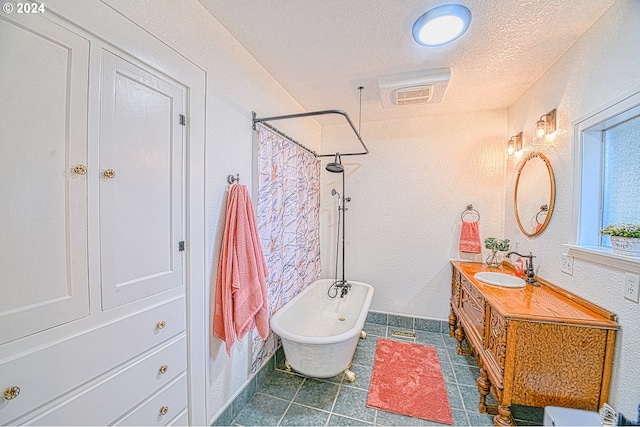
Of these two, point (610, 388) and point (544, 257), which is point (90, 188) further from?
point (544, 257)

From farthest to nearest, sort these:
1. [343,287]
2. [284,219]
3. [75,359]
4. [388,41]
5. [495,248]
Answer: [343,287] < [495,248] < [284,219] < [388,41] < [75,359]

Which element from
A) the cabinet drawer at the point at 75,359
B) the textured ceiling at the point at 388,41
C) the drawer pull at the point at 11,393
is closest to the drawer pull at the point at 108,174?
the cabinet drawer at the point at 75,359

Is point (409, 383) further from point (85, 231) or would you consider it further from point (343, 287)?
point (85, 231)

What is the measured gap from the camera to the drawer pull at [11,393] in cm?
73

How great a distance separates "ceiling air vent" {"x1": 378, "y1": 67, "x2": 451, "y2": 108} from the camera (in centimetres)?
207

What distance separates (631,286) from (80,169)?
2.50 metres

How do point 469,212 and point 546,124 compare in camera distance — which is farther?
point 469,212

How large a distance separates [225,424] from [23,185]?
5.68 ft

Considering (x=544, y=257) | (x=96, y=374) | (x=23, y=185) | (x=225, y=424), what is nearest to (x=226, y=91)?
(x=23, y=185)

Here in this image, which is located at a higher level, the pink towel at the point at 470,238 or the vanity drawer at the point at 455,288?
the pink towel at the point at 470,238

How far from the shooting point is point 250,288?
1660 mm

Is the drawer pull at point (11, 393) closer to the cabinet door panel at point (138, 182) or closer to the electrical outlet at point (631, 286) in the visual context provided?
the cabinet door panel at point (138, 182)

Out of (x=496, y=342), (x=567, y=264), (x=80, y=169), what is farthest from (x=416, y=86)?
(x=80, y=169)

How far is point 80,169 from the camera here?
3.00 feet
